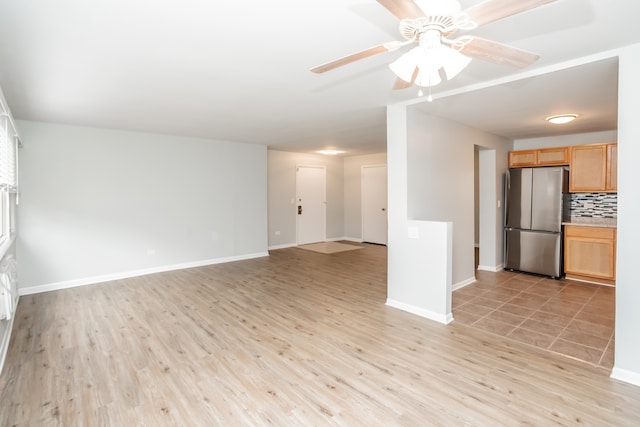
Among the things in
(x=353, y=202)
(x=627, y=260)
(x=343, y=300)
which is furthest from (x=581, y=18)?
(x=353, y=202)

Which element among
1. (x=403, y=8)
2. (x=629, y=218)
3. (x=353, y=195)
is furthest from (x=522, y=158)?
(x=403, y=8)

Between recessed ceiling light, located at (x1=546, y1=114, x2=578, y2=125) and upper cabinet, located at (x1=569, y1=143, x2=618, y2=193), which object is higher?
recessed ceiling light, located at (x1=546, y1=114, x2=578, y2=125)

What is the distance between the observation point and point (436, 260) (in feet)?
11.2

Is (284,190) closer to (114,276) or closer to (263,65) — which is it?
(114,276)

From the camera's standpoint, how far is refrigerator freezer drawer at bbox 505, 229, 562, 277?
500cm

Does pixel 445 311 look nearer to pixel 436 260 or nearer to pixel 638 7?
pixel 436 260

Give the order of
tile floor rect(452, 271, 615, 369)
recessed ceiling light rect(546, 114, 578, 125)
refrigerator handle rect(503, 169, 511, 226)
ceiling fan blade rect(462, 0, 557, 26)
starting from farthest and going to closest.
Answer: refrigerator handle rect(503, 169, 511, 226) < recessed ceiling light rect(546, 114, 578, 125) < tile floor rect(452, 271, 615, 369) < ceiling fan blade rect(462, 0, 557, 26)

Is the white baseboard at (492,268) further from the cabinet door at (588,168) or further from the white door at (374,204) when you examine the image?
the white door at (374,204)

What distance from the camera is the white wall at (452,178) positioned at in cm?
378

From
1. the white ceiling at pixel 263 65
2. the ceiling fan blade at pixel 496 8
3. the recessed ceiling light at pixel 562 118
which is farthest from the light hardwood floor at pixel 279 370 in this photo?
the recessed ceiling light at pixel 562 118

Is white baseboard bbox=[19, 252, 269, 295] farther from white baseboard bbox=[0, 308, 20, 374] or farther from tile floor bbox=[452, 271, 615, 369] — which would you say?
tile floor bbox=[452, 271, 615, 369]

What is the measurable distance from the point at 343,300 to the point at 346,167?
5618 millimetres

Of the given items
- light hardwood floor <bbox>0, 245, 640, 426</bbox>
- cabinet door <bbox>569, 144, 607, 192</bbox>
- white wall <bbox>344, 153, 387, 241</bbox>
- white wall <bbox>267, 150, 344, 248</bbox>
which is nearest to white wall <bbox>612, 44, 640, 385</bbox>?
light hardwood floor <bbox>0, 245, 640, 426</bbox>

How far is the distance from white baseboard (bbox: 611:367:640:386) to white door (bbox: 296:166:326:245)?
254 inches
